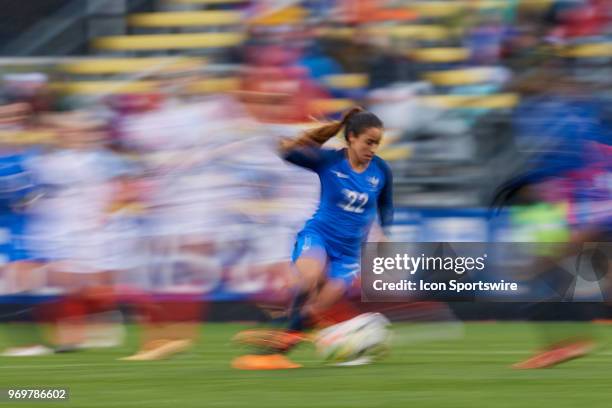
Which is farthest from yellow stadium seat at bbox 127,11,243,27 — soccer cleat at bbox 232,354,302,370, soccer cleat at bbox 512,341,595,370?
soccer cleat at bbox 512,341,595,370

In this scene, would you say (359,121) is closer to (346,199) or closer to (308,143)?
(308,143)

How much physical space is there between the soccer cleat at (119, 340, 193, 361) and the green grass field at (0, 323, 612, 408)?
0.08m

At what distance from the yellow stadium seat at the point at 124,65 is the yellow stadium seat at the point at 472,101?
2464 mm

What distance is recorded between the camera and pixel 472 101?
13406mm

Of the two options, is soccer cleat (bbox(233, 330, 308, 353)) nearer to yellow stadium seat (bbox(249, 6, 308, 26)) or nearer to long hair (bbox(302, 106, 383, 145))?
long hair (bbox(302, 106, 383, 145))

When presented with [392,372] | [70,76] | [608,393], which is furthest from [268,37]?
[608,393]

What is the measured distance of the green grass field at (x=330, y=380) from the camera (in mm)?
6266

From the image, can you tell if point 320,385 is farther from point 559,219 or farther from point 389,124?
point 389,124

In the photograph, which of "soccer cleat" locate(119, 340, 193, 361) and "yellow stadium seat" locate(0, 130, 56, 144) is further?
"yellow stadium seat" locate(0, 130, 56, 144)

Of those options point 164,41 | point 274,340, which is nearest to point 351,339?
point 274,340

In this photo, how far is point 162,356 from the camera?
907 centimetres

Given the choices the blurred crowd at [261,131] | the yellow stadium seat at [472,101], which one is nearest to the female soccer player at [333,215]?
the blurred crowd at [261,131]

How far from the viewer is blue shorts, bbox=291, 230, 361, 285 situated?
7.95 meters

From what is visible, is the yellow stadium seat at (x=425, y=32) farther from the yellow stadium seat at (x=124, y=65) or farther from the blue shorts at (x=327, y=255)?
the blue shorts at (x=327, y=255)
